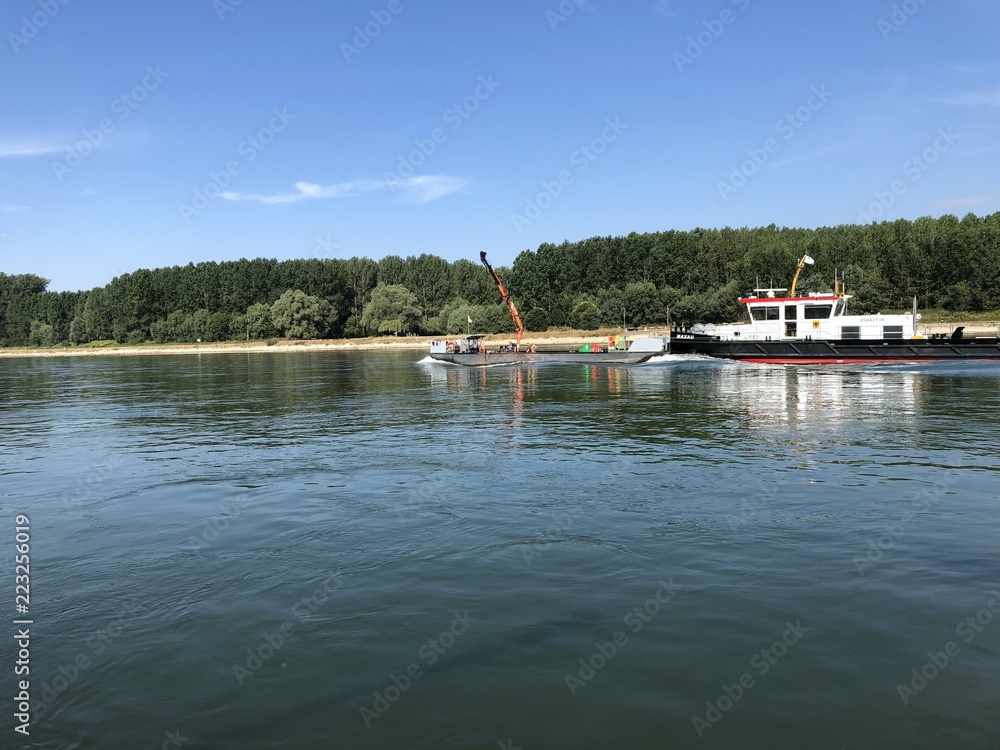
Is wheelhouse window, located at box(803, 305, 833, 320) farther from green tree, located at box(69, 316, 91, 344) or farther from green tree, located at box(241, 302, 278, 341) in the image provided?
green tree, located at box(69, 316, 91, 344)

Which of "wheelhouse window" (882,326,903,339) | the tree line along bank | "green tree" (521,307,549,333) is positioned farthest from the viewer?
"green tree" (521,307,549,333)

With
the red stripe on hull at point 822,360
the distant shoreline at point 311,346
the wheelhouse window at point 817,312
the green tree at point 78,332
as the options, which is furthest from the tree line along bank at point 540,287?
the red stripe on hull at point 822,360

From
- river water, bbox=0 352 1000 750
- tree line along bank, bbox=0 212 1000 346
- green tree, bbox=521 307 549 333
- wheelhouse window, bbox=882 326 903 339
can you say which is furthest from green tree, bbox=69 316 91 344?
wheelhouse window, bbox=882 326 903 339

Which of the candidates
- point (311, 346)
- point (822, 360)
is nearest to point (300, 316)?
point (311, 346)

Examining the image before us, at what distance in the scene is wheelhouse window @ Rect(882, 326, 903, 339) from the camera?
5431cm

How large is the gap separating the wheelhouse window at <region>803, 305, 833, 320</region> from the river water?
36.3 meters

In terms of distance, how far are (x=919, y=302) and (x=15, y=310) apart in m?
212

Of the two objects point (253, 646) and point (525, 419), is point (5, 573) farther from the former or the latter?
point (525, 419)

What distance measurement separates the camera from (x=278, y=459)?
66.8 feet

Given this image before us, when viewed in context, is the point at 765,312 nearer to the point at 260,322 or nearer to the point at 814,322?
the point at 814,322

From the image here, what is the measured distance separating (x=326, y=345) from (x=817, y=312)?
107m

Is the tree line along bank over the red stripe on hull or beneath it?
over

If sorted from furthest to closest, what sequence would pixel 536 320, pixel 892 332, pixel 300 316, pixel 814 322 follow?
pixel 300 316
pixel 536 320
pixel 814 322
pixel 892 332

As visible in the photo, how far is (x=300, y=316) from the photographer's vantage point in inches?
5763
